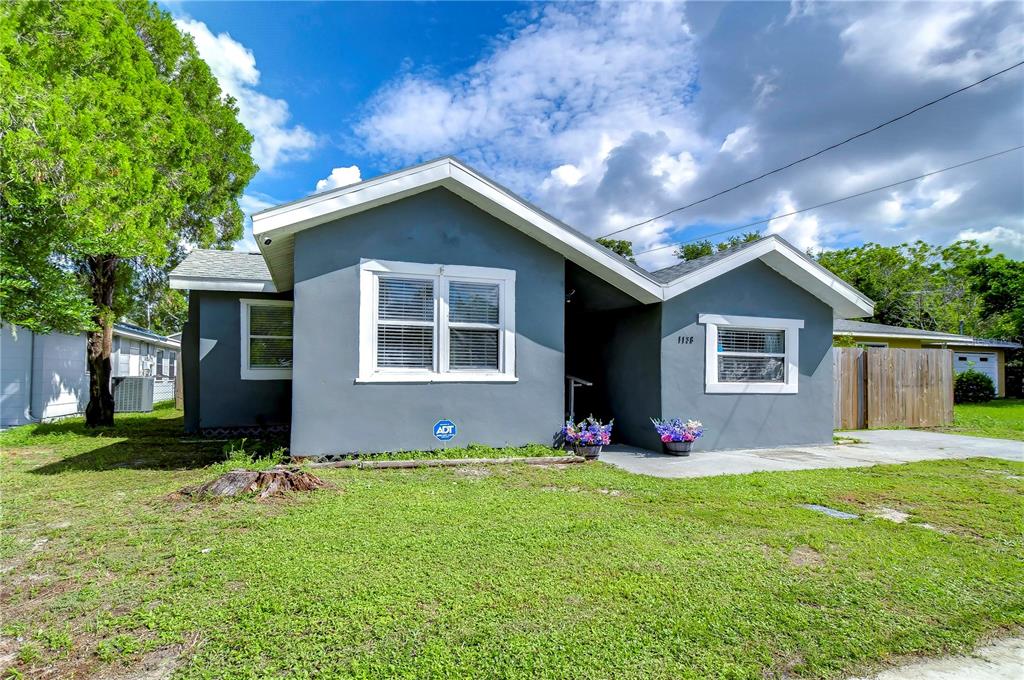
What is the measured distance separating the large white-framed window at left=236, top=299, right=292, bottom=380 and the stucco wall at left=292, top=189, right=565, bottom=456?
336 cm

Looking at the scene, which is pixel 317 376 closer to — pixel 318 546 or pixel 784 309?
pixel 318 546

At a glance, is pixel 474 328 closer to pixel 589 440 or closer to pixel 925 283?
pixel 589 440

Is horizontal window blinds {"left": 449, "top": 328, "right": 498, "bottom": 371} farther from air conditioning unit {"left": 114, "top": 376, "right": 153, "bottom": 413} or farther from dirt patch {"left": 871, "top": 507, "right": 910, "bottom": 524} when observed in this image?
air conditioning unit {"left": 114, "top": 376, "right": 153, "bottom": 413}

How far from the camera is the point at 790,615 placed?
2686 millimetres

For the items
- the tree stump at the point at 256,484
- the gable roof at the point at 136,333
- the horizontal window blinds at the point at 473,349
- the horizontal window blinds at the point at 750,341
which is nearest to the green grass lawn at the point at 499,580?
the tree stump at the point at 256,484

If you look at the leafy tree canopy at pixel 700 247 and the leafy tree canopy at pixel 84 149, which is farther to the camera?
the leafy tree canopy at pixel 700 247

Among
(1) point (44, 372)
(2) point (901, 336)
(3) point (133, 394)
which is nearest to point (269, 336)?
(1) point (44, 372)

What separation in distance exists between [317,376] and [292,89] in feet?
30.4

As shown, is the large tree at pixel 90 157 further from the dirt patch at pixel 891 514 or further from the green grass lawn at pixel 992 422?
the green grass lawn at pixel 992 422

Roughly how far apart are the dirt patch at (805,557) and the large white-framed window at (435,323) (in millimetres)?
4202

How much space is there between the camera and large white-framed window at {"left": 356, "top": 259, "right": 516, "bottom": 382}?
658 centimetres

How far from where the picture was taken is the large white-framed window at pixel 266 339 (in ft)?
29.8

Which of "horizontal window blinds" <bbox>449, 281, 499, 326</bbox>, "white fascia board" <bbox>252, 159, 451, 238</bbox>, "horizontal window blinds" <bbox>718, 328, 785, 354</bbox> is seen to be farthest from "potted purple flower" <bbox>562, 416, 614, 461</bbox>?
"white fascia board" <bbox>252, 159, 451, 238</bbox>

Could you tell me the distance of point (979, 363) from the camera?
2320 centimetres
